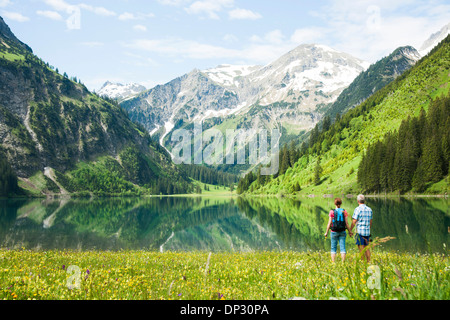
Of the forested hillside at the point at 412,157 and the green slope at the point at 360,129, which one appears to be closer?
the forested hillside at the point at 412,157

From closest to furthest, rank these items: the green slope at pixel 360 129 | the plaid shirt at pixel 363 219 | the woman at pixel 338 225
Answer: the plaid shirt at pixel 363 219, the woman at pixel 338 225, the green slope at pixel 360 129

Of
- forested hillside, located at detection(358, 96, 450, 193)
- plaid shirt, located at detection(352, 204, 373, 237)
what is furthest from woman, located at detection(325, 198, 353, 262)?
forested hillside, located at detection(358, 96, 450, 193)

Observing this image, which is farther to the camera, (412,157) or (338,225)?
(412,157)

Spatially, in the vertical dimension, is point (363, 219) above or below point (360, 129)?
below

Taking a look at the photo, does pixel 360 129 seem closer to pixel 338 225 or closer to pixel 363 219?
pixel 338 225

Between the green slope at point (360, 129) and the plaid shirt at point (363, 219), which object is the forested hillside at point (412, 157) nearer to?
the green slope at point (360, 129)

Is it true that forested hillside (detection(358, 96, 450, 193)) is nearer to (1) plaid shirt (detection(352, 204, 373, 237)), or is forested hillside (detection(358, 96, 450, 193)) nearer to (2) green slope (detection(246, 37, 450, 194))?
(2) green slope (detection(246, 37, 450, 194))

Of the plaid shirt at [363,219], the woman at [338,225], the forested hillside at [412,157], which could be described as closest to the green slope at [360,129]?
the forested hillside at [412,157]

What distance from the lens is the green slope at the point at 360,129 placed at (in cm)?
14462

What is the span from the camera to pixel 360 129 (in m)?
167

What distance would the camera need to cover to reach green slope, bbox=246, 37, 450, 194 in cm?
14462

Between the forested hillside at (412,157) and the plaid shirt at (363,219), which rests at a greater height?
the forested hillside at (412,157)

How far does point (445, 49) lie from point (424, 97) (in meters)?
49.6

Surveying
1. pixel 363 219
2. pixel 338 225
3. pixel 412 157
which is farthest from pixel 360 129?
pixel 363 219
